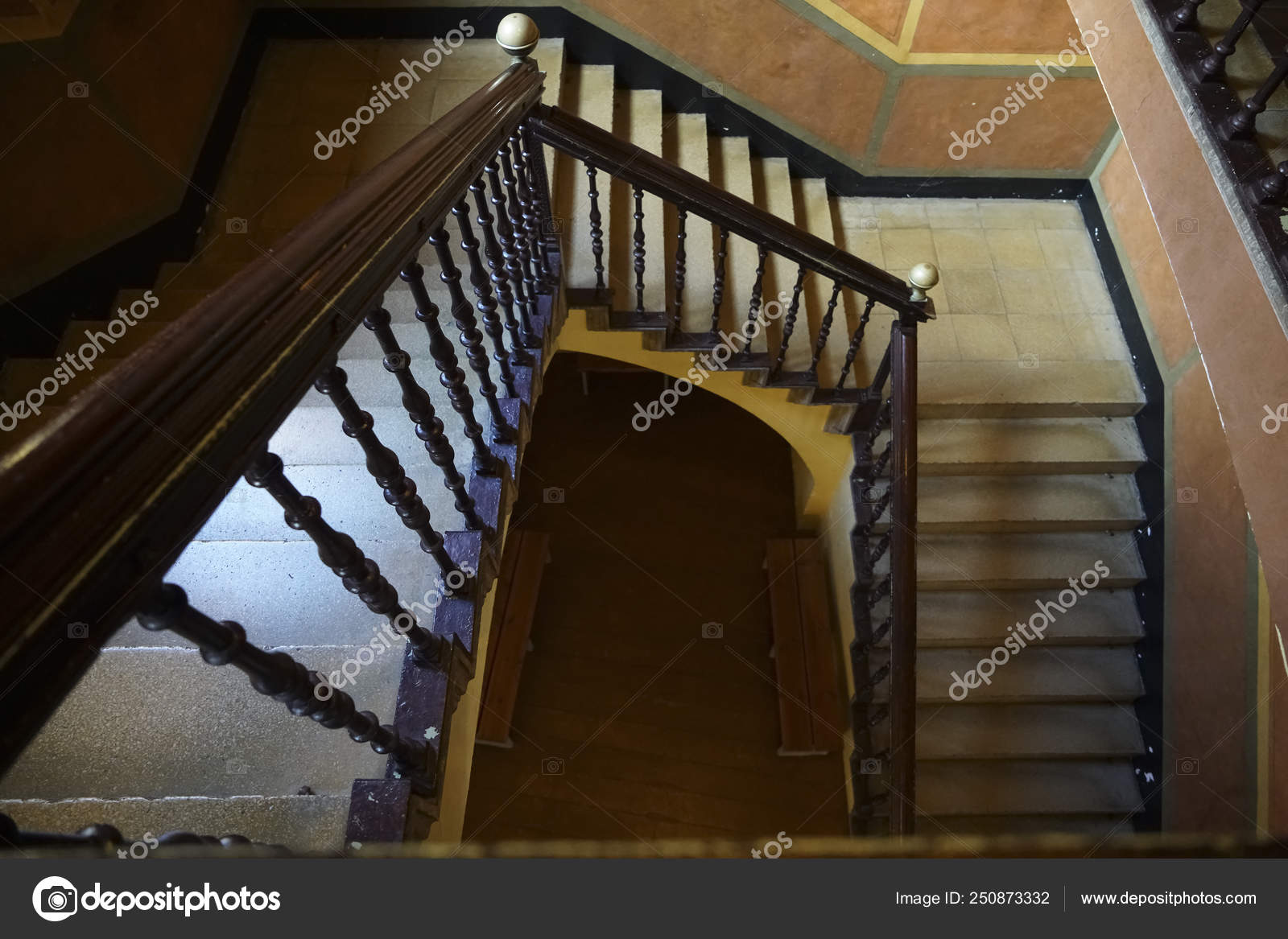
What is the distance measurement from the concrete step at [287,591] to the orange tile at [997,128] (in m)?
3.98

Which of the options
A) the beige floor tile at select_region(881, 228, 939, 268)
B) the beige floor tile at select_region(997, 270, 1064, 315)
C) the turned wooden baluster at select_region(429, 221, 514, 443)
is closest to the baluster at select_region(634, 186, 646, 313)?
the turned wooden baluster at select_region(429, 221, 514, 443)

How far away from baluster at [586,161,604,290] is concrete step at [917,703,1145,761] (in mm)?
2583

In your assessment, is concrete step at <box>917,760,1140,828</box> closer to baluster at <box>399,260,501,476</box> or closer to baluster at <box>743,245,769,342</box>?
baluster at <box>743,245,769,342</box>

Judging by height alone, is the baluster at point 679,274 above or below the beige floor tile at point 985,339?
below

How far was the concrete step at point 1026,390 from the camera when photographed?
4.09 m

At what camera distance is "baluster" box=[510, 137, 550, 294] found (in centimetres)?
236

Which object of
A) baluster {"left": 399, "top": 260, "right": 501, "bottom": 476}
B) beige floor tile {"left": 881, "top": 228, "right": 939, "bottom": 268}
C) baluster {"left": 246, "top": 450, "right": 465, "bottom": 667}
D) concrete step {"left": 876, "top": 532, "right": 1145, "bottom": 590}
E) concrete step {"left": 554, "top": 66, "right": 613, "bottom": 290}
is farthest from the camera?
beige floor tile {"left": 881, "top": 228, "right": 939, "bottom": 268}

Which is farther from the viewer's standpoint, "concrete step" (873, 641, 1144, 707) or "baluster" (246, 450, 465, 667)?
"concrete step" (873, 641, 1144, 707)

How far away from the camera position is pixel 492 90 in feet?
6.45

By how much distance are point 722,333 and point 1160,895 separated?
2883 millimetres

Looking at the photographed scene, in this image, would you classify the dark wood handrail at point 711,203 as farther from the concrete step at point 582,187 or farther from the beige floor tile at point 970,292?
the beige floor tile at point 970,292

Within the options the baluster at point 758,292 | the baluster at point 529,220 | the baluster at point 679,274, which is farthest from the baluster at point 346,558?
the baluster at point 758,292

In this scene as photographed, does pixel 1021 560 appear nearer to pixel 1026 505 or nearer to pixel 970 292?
pixel 1026 505

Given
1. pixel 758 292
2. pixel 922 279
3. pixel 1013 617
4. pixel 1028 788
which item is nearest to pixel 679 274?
pixel 758 292
